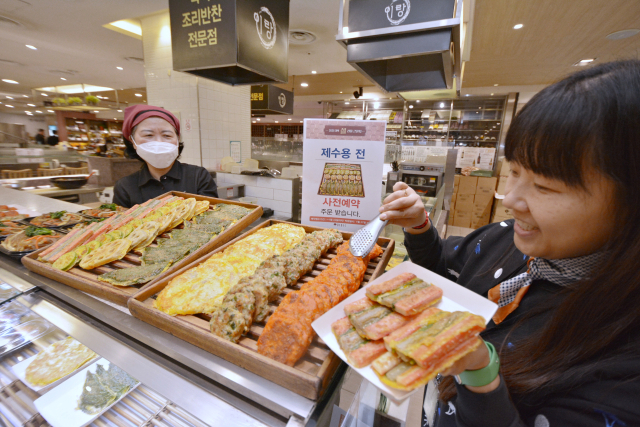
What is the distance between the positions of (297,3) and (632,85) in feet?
13.6

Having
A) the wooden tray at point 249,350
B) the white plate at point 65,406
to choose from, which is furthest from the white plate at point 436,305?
the white plate at point 65,406

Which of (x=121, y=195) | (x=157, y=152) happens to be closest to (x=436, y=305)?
(x=157, y=152)

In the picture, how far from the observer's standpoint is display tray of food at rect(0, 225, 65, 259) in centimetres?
142

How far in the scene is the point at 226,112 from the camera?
5.84 m

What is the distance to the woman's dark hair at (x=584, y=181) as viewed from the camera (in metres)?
0.69

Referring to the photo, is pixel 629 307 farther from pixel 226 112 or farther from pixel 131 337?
pixel 226 112

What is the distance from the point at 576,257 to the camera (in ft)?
2.77

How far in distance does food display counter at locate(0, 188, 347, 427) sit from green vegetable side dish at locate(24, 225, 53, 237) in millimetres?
430

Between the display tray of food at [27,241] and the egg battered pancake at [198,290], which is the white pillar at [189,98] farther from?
the egg battered pancake at [198,290]

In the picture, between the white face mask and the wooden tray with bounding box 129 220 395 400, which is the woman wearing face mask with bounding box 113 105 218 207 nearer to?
the white face mask

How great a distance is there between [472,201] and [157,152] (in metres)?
8.50

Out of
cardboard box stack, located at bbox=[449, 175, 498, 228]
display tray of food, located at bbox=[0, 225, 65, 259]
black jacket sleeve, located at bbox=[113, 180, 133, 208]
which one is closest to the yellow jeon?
display tray of food, located at bbox=[0, 225, 65, 259]

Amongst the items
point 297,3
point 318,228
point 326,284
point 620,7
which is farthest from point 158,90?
point 620,7

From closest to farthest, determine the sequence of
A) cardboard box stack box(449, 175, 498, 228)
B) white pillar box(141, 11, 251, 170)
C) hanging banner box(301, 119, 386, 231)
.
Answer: hanging banner box(301, 119, 386, 231), white pillar box(141, 11, 251, 170), cardboard box stack box(449, 175, 498, 228)
